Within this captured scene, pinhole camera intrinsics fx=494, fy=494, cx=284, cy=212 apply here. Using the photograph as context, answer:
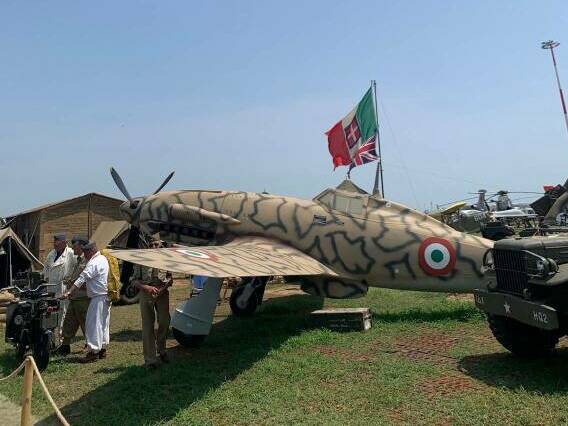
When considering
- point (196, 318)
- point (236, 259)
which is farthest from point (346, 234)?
point (196, 318)

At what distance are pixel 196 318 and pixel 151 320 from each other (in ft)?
4.31

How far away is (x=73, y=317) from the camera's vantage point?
7.82 m

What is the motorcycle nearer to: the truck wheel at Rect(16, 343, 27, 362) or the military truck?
the truck wheel at Rect(16, 343, 27, 362)

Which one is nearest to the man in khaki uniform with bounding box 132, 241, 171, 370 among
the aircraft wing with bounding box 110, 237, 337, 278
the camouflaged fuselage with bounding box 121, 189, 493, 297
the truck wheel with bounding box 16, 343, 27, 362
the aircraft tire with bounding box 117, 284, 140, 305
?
the aircraft wing with bounding box 110, 237, 337, 278

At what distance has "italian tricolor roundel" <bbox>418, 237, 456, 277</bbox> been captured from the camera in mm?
8438

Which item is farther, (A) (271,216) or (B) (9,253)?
(B) (9,253)

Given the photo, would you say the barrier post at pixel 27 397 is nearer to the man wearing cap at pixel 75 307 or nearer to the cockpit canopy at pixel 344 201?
the man wearing cap at pixel 75 307

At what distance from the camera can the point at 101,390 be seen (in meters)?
5.79

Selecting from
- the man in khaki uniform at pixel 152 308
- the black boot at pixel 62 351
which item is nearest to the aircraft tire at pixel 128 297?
the black boot at pixel 62 351

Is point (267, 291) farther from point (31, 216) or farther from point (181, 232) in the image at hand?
point (31, 216)

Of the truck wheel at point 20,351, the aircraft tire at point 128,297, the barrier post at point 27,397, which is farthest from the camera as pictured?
the aircraft tire at point 128,297

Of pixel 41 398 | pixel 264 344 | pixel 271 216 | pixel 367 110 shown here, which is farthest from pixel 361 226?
pixel 367 110

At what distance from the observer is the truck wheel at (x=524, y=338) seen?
226 inches

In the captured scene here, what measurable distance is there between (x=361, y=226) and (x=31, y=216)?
19.4 metres
